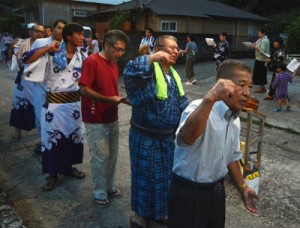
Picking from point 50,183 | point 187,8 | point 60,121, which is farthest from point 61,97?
point 187,8

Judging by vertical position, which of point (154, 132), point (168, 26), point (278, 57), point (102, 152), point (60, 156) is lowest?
point (60, 156)

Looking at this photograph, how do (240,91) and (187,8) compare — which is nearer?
(240,91)

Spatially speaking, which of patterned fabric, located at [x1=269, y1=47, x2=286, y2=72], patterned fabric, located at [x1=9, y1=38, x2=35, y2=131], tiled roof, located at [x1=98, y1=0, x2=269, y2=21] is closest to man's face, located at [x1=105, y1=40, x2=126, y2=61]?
patterned fabric, located at [x1=9, y1=38, x2=35, y2=131]

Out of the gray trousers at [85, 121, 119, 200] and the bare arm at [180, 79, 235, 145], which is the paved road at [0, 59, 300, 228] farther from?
the bare arm at [180, 79, 235, 145]

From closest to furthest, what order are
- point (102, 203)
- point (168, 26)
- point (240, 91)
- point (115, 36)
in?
point (240, 91) → point (115, 36) → point (102, 203) → point (168, 26)

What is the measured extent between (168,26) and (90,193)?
53.0ft

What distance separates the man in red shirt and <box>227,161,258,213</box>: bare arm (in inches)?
48.2

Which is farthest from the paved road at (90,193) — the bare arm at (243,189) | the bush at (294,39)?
the bush at (294,39)

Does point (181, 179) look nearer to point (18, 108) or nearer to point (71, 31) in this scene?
point (71, 31)

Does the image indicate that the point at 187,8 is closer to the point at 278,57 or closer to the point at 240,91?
the point at 278,57

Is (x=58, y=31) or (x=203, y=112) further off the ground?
(x=58, y=31)

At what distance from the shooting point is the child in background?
277 inches

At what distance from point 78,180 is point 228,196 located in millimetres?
1868

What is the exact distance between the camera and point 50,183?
149 inches
